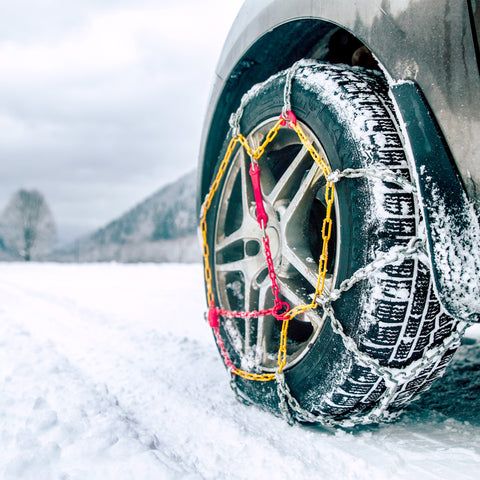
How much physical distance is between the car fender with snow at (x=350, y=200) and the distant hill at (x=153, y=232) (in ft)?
163

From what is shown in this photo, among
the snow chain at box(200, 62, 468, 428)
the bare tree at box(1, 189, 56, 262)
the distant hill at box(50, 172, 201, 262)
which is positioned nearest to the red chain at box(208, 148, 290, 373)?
the snow chain at box(200, 62, 468, 428)

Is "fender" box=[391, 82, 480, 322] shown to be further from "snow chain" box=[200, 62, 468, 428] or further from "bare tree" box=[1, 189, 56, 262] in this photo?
"bare tree" box=[1, 189, 56, 262]

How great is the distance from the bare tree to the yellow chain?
42.7m

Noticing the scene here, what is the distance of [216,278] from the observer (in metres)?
1.90

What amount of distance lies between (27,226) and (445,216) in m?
45.4

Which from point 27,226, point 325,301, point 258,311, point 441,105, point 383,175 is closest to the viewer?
point 441,105

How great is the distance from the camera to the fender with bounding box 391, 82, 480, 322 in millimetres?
890

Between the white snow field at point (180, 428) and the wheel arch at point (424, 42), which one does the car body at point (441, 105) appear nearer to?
the wheel arch at point (424, 42)

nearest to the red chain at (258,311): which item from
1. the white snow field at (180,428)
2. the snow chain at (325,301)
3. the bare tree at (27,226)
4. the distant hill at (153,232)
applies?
the snow chain at (325,301)

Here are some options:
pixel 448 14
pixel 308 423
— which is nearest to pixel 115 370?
pixel 308 423

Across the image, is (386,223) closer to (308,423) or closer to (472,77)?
(472,77)

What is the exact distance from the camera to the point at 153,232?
67.2 meters

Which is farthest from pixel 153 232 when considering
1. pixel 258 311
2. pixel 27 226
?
pixel 258 311

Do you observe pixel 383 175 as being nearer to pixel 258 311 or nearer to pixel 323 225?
pixel 323 225
